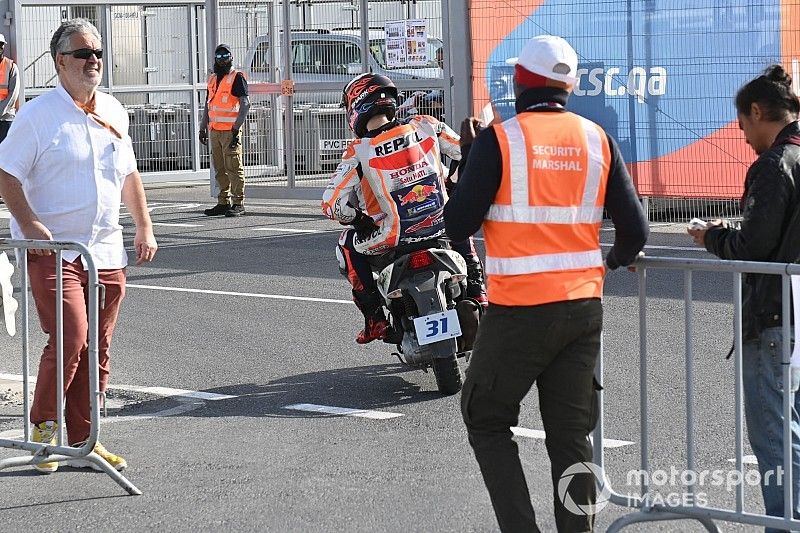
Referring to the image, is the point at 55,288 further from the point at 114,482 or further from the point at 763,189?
the point at 763,189

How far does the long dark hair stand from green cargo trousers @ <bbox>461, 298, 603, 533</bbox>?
0.94 metres

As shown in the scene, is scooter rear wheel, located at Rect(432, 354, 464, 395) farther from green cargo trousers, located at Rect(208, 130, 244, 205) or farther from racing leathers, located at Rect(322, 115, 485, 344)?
green cargo trousers, located at Rect(208, 130, 244, 205)

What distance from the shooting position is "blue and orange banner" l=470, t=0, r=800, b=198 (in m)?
13.5

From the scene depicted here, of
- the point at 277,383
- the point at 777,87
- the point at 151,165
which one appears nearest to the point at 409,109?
the point at 151,165

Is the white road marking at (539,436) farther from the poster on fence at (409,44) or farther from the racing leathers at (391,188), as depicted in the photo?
the poster on fence at (409,44)

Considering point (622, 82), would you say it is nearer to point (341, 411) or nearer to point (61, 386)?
point (341, 411)

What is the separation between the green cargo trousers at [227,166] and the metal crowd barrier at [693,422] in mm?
11782

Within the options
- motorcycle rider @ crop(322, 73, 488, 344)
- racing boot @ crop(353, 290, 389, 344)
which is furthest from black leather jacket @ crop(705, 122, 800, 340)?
racing boot @ crop(353, 290, 389, 344)

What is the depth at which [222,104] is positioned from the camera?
16.4 meters

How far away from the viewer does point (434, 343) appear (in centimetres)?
756

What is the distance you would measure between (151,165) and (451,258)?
14.4 metres

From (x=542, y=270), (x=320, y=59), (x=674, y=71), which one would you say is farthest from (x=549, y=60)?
(x=320, y=59)

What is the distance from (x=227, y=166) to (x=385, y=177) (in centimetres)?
902

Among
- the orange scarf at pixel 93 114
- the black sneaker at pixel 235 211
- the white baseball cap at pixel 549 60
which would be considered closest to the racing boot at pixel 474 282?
the orange scarf at pixel 93 114
